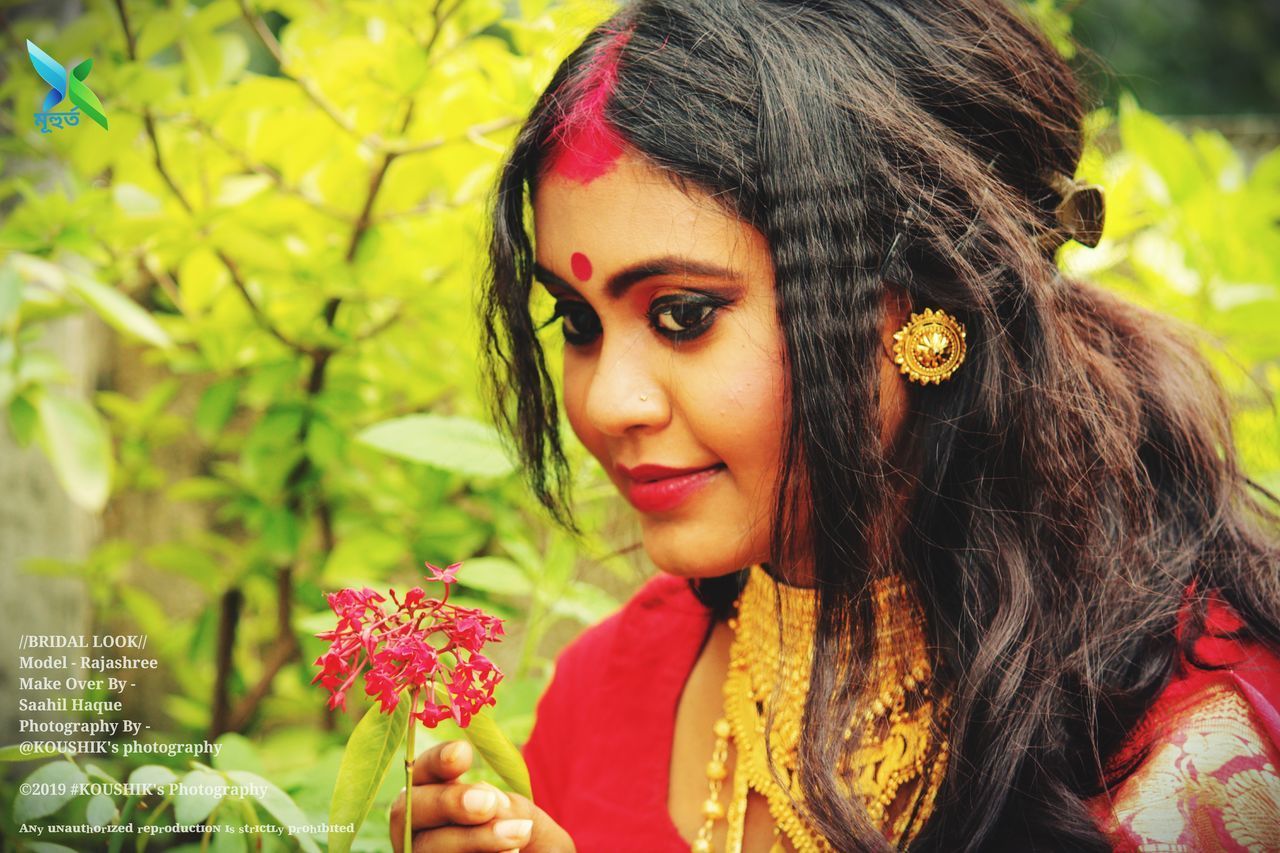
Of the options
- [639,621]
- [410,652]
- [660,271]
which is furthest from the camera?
[639,621]

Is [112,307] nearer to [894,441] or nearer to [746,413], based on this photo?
[746,413]

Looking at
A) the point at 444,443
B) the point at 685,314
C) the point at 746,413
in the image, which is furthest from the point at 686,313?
the point at 444,443

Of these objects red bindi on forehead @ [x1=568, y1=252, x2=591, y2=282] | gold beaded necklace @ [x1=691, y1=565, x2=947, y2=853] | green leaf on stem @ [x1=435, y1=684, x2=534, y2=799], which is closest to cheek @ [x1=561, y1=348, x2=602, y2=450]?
red bindi on forehead @ [x1=568, y1=252, x2=591, y2=282]

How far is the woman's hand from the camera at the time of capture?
0.88m

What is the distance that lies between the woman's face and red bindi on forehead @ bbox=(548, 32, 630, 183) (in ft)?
0.05

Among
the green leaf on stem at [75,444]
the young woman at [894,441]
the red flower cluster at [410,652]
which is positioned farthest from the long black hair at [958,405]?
the green leaf on stem at [75,444]

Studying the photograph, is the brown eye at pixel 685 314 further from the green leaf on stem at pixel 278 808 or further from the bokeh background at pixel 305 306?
the green leaf on stem at pixel 278 808

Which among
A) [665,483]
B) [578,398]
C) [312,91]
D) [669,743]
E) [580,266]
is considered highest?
[312,91]

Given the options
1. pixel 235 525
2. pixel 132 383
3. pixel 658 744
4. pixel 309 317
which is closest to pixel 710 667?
pixel 658 744

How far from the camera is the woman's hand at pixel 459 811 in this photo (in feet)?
2.90

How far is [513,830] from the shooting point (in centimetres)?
89

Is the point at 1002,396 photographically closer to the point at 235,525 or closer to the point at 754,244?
the point at 754,244

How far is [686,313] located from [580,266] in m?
0.12

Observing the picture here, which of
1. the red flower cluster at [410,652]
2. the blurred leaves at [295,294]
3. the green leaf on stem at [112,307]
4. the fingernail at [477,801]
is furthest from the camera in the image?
the blurred leaves at [295,294]
